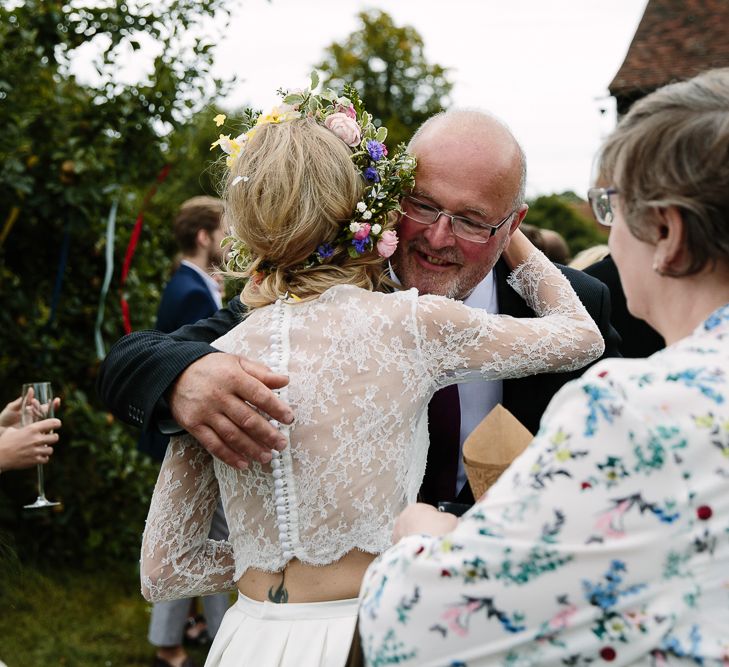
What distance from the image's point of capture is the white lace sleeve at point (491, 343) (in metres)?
2.17

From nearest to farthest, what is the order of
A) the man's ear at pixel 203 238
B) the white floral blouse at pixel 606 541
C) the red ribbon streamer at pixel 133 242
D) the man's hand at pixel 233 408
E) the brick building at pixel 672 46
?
the white floral blouse at pixel 606 541 < the man's hand at pixel 233 408 < the red ribbon streamer at pixel 133 242 < the man's ear at pixel 203 238 < the brick building at pixel 672 46

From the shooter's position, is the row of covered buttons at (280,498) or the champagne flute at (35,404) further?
the champagne flute at (35,404)

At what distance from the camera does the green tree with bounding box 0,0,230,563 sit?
17.8 ft

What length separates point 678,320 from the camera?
5.28 ft

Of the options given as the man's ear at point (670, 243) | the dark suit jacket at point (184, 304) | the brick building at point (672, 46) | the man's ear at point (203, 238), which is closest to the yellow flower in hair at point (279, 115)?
the man's ear at point (670, 243)

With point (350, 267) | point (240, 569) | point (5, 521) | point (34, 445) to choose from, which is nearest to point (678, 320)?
point (350, 267)

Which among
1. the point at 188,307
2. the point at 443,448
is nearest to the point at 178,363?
the point at 443,448

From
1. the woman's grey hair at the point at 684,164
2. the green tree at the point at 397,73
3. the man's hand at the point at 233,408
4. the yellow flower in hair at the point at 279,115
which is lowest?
the green tree at the point at 397,73

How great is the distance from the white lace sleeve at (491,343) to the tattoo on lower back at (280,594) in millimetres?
595

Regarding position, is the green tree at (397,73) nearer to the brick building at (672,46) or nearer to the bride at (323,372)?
the brick building at (672,46)

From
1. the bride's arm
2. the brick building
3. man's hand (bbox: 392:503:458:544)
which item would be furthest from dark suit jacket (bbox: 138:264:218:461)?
the brick building

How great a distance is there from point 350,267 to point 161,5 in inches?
148

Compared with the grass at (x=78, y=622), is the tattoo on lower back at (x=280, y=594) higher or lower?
higher

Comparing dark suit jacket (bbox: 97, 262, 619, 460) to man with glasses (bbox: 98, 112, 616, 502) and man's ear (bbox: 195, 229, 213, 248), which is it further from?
man's ear (bbox: 195, 229, 213, 248)
